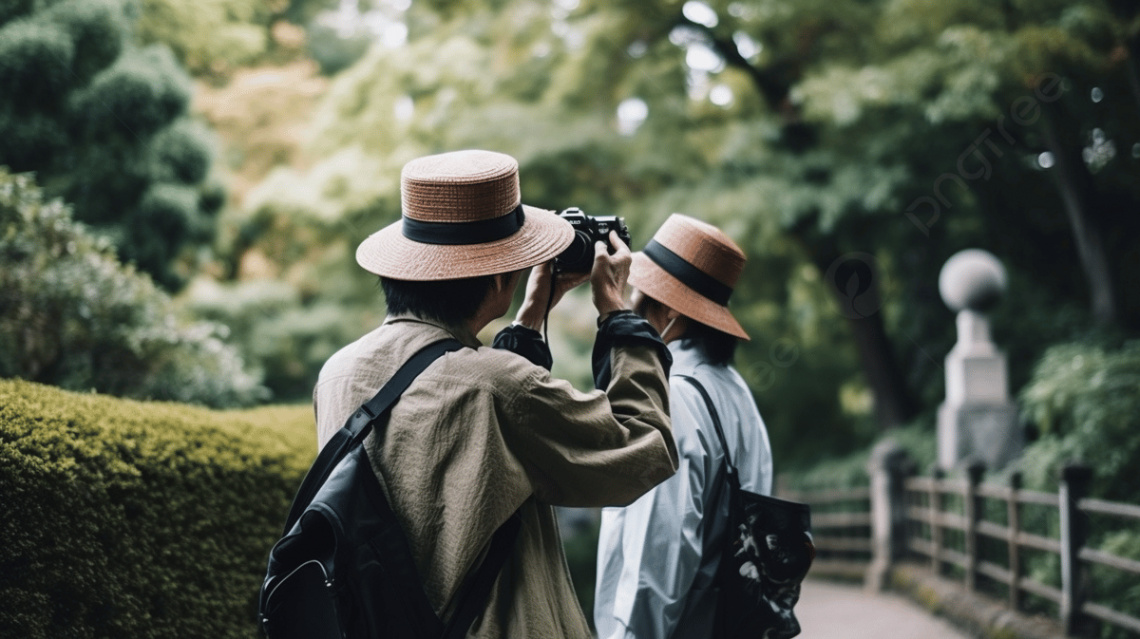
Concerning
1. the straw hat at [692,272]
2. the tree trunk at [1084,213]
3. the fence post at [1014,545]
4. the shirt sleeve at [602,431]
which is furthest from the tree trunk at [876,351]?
the shirt sleeve at [602,431]

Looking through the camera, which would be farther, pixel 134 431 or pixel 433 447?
pixel 134 431

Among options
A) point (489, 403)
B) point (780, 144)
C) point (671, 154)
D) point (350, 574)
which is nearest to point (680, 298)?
point (489, 403)

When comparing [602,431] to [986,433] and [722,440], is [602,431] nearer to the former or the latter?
[722,440]

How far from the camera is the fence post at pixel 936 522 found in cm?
962

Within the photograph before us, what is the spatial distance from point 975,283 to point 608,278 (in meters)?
9.53

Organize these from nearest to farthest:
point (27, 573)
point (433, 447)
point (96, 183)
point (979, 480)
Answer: point (433, 447)
point (27, 573)
point (96, 183)
point (979, 480)

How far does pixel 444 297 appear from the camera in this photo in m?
2.21

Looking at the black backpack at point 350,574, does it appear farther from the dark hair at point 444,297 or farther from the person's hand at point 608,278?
the person's hand at point 608,278

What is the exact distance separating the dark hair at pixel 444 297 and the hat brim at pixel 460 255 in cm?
5

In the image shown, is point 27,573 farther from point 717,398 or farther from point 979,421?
point 979,421

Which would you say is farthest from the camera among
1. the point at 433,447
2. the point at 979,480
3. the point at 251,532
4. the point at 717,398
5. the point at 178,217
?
the point at 979,480

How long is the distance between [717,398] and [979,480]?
641 centimetres

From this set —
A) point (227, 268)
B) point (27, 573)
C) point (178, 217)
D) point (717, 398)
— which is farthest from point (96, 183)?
point (227, 268)

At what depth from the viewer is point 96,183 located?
7.09m
